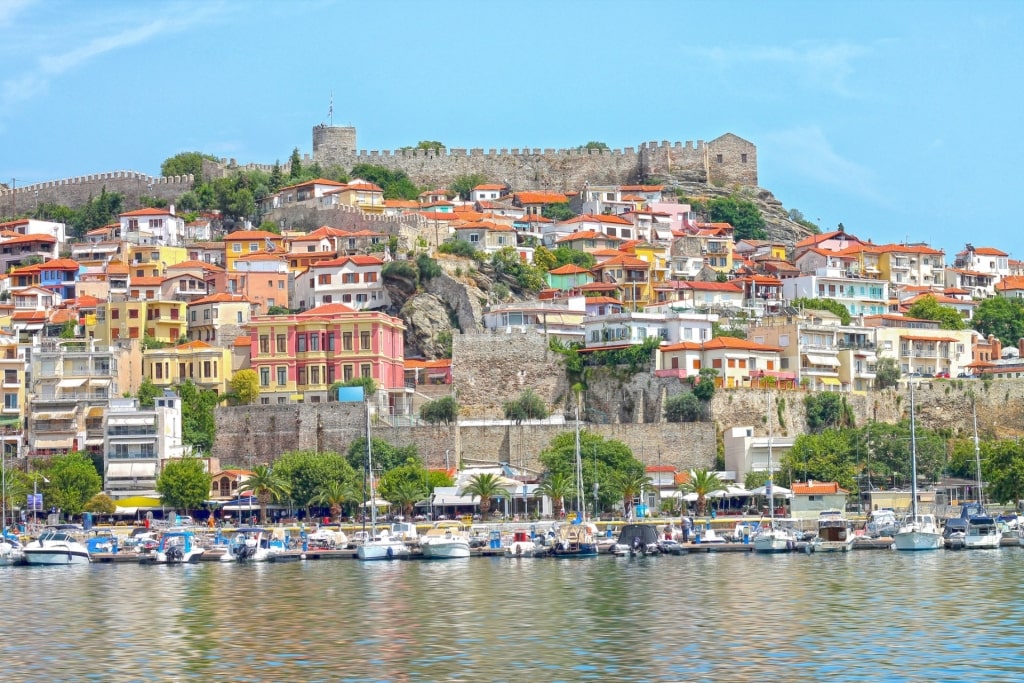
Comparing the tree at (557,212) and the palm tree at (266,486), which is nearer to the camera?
the palm tree at (266,486)

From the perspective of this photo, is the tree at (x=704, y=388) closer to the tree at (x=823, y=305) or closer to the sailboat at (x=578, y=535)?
the sailboat at (x=578, y=535)

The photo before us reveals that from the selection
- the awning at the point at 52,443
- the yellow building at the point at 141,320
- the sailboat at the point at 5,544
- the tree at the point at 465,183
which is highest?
the tree at the point at 465,183

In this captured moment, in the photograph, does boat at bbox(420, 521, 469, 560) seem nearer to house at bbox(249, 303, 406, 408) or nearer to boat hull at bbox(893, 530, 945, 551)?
boat hull at bbox(893, 530, 945, 551)

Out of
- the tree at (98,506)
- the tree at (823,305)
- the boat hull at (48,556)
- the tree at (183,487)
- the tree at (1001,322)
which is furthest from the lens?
the tree at (1001,322)

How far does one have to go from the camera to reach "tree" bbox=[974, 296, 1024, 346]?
99.9 metres

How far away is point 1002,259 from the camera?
119500 mm

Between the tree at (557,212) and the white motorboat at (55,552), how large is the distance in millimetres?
47954

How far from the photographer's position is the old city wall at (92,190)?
4481 inches

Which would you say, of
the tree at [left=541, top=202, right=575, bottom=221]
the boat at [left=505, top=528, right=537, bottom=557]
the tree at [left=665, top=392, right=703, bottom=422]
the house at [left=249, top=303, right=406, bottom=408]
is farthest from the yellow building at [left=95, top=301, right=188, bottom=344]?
the boat at [left=505, top=528, right=537, bottom=557]

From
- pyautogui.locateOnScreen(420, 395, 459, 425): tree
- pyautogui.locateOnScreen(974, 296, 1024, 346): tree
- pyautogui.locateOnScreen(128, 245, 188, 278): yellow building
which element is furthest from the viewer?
pyautogui.locateOnScreen(974, 296, 1024, 346): tree

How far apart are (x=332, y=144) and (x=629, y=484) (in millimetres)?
50117

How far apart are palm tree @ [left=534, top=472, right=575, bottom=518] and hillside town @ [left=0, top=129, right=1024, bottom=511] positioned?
9.10m

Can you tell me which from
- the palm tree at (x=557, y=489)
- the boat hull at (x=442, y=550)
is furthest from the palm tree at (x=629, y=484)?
the boat hull at (x=442, y=550)

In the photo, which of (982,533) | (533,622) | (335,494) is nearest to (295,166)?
(335,494)
